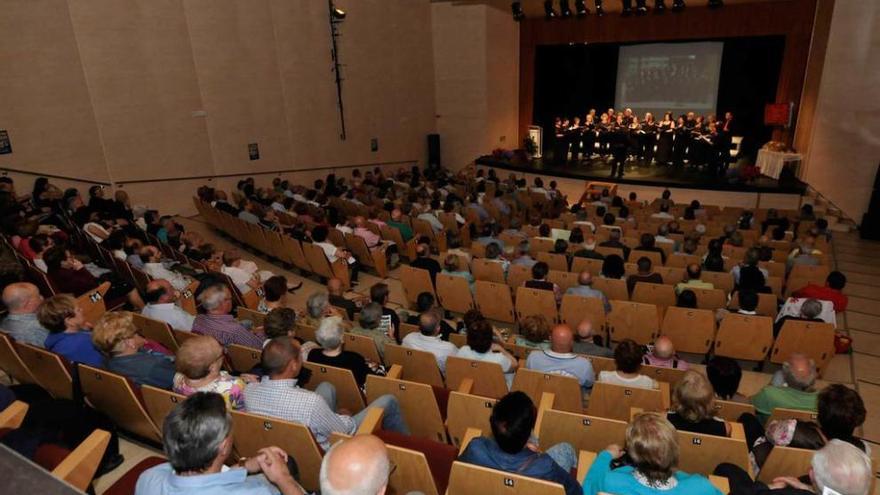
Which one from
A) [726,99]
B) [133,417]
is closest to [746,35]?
[726,99]

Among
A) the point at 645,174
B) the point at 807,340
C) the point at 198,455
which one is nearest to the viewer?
the point at 198,455

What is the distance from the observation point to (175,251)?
674 cm

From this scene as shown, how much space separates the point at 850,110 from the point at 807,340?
26.0 feet

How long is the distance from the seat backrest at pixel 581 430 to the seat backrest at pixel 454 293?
2985 mm

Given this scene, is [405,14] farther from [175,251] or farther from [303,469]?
[303,469]

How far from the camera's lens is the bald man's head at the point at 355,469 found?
1630mm

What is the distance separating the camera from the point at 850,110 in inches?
396

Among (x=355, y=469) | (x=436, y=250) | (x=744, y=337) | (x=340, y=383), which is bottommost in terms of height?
(x=436, y=250)

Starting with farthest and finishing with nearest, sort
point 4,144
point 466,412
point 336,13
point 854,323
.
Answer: point 336,13, point 4,144, point 854,323, point 466,412

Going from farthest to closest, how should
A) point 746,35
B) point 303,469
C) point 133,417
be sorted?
point 746,35 < point 133,417 < point 303,469

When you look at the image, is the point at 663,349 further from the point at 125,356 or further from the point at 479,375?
the point at 125,356

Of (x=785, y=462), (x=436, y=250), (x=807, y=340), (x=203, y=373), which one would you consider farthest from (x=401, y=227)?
(x=785, y=462)

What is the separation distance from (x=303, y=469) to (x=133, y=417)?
Result: 3.50ft

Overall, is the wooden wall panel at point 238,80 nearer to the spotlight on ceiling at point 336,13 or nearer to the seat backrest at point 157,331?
the spotlight on ceiling at point 336,13
